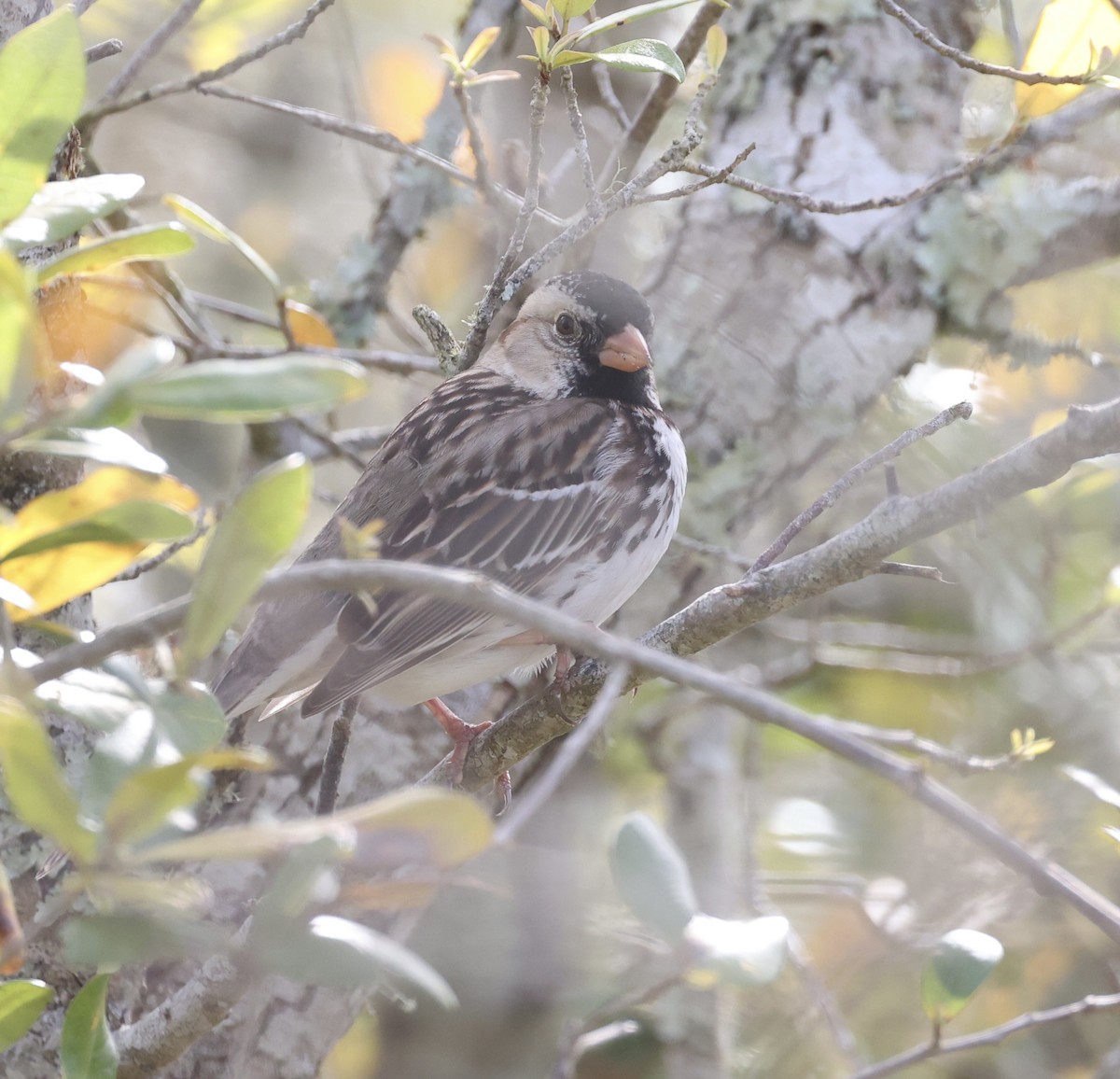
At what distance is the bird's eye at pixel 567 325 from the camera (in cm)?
313

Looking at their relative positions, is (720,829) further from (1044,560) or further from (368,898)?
(368,898)

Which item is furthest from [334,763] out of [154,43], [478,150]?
[154,43]

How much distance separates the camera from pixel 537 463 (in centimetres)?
286

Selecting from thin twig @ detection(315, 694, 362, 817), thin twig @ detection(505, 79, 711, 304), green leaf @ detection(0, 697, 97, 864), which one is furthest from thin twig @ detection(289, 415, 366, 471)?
green leaf @ detection(0, 697, 97, 864)

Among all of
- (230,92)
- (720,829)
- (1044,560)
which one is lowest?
(720,829)

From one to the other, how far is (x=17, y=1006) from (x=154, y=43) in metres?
1.85

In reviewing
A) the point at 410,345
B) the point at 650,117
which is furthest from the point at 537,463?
the point at 410,345

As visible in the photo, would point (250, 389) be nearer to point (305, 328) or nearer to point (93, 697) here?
point (93, 697)

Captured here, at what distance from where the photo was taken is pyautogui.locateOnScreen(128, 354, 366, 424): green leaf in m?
1.10

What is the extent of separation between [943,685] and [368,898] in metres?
3.23

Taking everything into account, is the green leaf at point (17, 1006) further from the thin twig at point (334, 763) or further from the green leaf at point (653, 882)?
the thin twig at point (334, 763)

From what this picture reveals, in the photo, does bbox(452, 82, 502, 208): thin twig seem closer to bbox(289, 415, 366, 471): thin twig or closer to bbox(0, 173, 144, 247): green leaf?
bbox(289, 415, 366, 471): thin twig

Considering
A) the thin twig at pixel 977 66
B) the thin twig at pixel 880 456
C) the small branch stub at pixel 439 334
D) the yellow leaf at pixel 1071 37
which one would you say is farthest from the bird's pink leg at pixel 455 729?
the yellow leaf at pixel 1071 37

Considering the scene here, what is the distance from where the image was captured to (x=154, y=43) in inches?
96.3
